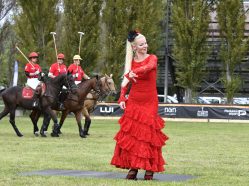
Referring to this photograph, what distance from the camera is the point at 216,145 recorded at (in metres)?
17.8

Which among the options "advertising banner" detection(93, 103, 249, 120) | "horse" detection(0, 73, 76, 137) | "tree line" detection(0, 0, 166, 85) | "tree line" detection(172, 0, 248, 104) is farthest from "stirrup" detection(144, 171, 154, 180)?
"tree line" detection(0, 0, 166, 85)

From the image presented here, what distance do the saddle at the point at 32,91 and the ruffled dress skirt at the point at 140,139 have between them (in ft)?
36.6

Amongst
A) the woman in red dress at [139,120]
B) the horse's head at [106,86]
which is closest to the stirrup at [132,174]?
the woman in red dress at [139,120]

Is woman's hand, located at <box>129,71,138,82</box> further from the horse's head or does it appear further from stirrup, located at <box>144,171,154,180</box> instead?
the horse's head

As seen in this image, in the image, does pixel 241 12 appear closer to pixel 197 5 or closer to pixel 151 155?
pixel 197 5

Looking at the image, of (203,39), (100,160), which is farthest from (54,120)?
(203,39)

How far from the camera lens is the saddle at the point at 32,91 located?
20.4 metres

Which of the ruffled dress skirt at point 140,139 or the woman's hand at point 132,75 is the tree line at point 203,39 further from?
the woman's hand at point 132,75

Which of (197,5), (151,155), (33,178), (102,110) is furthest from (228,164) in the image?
(197,5)

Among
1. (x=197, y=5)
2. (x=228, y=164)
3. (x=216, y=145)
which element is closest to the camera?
(x=228, y=164)

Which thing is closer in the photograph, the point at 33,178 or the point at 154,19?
the point at 33,178

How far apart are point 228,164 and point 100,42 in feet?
102

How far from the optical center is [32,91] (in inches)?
816

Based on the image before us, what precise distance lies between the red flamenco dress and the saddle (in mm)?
11140
